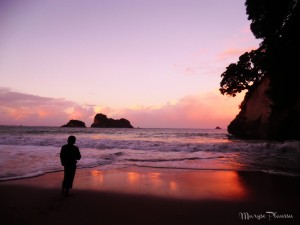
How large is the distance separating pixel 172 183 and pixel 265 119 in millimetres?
24040

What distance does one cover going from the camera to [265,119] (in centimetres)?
2783

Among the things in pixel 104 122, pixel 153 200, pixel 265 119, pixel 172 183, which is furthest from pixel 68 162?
pixel 104 122

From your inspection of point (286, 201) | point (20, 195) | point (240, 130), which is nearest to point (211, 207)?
point (286, 201)

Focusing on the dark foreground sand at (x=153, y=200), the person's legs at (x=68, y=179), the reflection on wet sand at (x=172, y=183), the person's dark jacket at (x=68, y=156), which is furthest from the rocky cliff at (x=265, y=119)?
the person's legs at (x=68, y=179)

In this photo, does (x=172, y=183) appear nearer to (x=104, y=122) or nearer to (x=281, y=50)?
(x=281, y=50)

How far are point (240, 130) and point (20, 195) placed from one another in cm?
3391

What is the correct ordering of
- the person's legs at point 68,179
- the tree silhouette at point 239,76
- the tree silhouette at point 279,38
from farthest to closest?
the tree silhouette at point 239,76, the tree silhouette at point 279,38, the person's legs at point 68,179

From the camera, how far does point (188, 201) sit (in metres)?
5.55

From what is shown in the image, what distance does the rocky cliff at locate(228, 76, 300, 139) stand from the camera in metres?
23.4

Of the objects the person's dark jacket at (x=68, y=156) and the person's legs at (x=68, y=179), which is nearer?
the person's legs at (x=68, y=179)

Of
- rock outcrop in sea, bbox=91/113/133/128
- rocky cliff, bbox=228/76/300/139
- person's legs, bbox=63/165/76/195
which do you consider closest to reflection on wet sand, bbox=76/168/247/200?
person's legs, bbox=63/165/76/195

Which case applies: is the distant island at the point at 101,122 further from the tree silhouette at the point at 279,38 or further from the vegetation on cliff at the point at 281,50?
the tree silhouette at the point at 279,38

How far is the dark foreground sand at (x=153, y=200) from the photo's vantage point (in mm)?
4520

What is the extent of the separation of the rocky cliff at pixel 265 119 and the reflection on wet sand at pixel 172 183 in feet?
42.1
